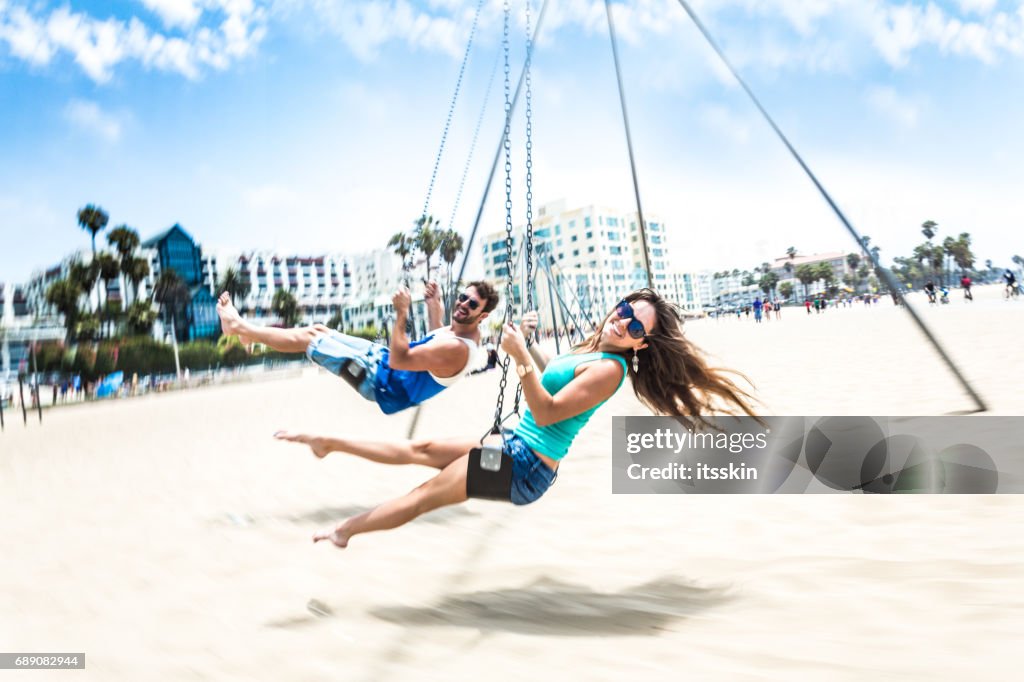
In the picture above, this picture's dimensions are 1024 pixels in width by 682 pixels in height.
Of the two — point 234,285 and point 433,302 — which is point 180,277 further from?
point 433,302

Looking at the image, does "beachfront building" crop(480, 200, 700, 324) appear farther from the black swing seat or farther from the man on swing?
the black swing seat

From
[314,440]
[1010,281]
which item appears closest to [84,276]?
[314,440]

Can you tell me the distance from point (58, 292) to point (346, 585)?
61.4m

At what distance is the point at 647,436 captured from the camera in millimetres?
6465

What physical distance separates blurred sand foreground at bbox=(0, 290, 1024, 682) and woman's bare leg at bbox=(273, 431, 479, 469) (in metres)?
0.61

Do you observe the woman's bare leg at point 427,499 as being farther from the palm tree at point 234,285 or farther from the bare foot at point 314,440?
the palm tree at point 234,285

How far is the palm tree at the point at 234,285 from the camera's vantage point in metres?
77.0

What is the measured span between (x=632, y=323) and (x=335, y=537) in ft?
5.26

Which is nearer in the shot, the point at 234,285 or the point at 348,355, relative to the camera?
the point at 348,355

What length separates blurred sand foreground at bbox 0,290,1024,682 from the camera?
2152 millimetres

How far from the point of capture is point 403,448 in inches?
116

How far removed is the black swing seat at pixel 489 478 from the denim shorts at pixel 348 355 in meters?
1.55

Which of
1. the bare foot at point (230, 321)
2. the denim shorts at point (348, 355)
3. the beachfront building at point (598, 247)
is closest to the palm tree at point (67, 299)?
the beachfront building at point (598, 247)

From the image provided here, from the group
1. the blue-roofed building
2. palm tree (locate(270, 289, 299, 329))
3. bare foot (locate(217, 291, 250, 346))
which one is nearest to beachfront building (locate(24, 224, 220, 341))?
the blue-roofed building
